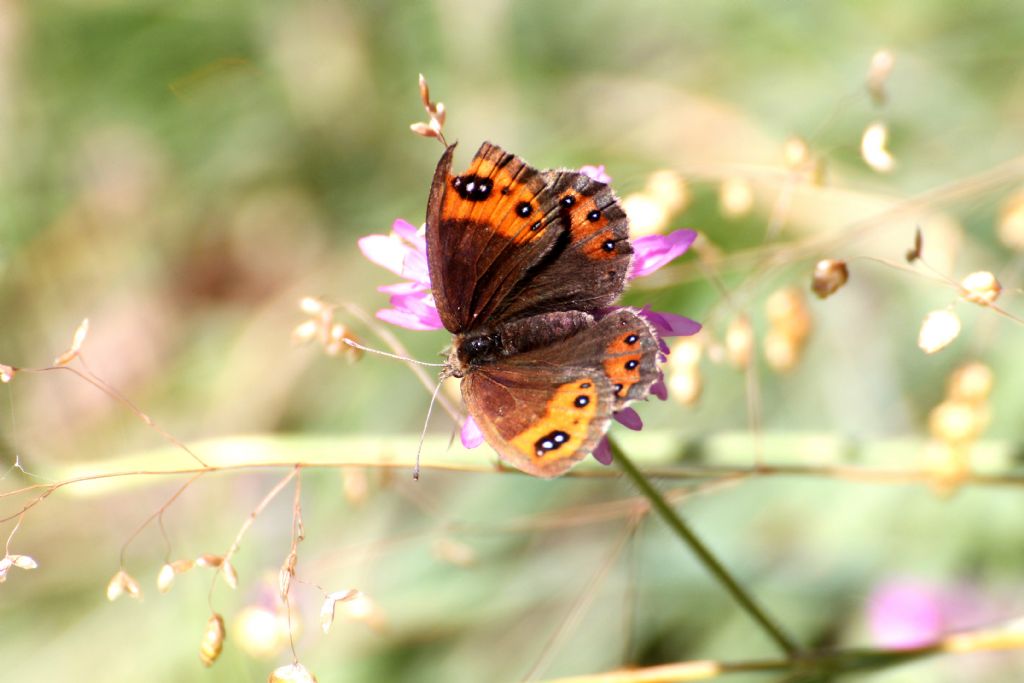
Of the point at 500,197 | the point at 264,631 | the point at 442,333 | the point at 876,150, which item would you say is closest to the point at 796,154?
the point at 876,150

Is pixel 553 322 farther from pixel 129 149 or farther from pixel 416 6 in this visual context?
pixel 129 149

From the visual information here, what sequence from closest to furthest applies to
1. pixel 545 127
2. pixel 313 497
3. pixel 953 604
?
1. pixel 953 604
2. pixel 313 497
3. pixel 545 127

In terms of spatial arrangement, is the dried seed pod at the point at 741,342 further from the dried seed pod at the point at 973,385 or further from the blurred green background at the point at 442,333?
the dried seed pod at the point at 973,385

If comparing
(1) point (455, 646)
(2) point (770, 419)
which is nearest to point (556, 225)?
(2) point (770, 419)

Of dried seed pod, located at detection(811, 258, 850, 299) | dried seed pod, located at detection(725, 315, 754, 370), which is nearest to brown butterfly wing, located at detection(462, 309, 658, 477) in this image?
dried seed pod, located at detection(811, 258, 850, 299)

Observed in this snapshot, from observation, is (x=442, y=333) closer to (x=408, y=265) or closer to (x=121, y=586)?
(x=408, y=265)

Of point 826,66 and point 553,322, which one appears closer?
point 553,322
